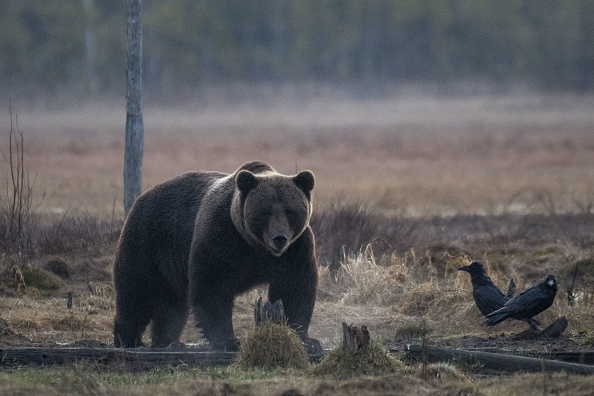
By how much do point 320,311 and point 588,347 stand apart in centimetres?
378

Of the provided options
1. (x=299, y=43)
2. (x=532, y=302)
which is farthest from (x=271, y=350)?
(x=299, y=43)

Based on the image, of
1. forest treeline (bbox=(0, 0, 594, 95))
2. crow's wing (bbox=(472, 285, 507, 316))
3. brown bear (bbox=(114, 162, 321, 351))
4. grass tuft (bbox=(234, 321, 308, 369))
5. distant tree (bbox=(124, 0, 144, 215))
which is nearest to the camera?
grass tuft (bbox=(234, 321, 308, 369))

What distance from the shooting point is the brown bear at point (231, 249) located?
30.6 feet

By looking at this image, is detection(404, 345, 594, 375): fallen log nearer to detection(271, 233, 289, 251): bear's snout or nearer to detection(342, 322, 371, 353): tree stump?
detection(342, 322, 371, 353): tree stump

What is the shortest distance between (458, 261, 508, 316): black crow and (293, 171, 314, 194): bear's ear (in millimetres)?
2172

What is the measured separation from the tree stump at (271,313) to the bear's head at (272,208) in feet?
1.45

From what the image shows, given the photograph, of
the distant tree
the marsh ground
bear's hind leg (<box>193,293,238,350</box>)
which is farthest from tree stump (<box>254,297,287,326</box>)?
the distant tree

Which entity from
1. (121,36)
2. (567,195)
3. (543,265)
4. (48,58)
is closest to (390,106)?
(121,36)

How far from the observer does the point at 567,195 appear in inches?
974

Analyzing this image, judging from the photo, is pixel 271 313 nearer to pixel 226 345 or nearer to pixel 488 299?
pixel 226 345

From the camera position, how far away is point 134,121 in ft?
51.0

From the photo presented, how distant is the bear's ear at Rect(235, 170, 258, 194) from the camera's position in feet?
30.8

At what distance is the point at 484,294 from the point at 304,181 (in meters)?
2.28

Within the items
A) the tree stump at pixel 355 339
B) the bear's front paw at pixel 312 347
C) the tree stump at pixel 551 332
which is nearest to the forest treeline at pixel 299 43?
the bear's front paw at pixel 312 347
